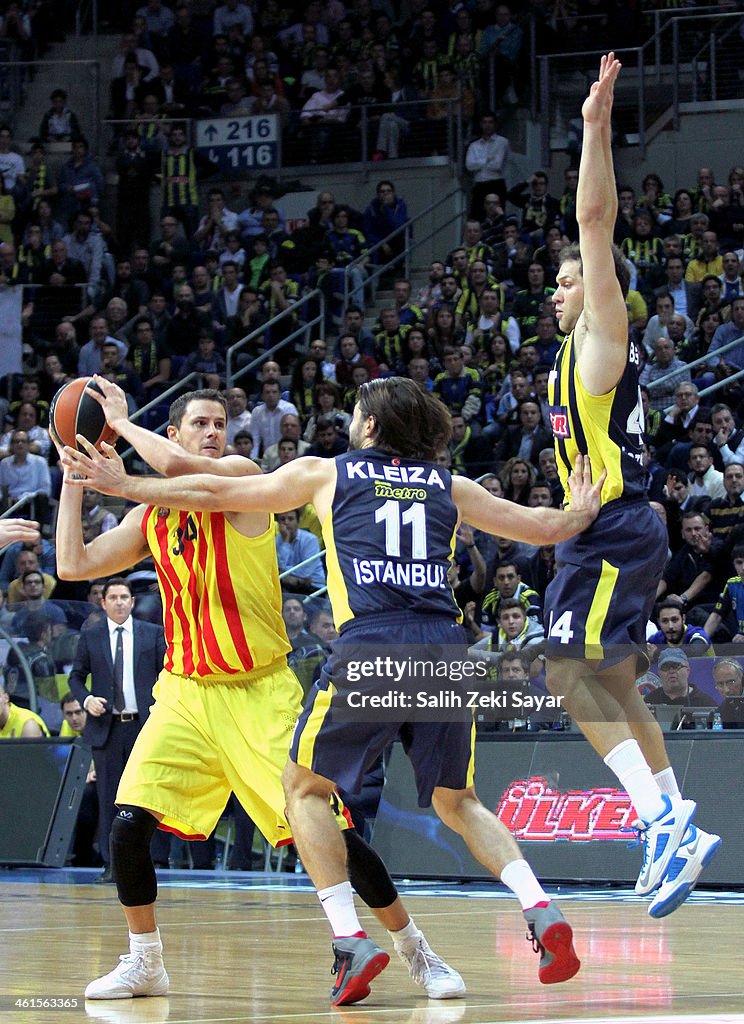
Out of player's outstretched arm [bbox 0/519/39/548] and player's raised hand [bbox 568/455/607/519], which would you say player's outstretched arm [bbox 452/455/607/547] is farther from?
player's outstretched arm [bbox 0/519/39/548]

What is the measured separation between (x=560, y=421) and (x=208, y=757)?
71.3 inches

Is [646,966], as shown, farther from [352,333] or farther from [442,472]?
[352,333]

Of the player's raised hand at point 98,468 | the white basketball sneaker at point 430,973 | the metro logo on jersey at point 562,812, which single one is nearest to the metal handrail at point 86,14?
the metro logo on jersey at point 562,812

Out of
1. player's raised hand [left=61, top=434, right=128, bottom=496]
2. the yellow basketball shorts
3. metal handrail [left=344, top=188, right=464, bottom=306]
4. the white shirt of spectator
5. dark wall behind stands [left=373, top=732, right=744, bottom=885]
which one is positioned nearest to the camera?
player's raised hand [left=61, top=434, right=128, bottom=496]

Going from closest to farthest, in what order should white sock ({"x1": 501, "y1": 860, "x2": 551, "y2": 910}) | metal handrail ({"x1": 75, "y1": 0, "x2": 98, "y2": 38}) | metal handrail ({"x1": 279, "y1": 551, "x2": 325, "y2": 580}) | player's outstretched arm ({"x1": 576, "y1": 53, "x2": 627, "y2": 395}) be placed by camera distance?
white sock ({"x1": 501, "y1": 860, "x2": 551, "y2": 910}), player's outstretched arm ({"x1": 576, "y1": 53, "x2": 627, "y2": 395}), metal handrail ({"x1": 279, "y1": 551, "x2": 325, "y2": 580}), metal handrail ({"x1": 75, "y1": 0, "x2": 98, "y2": 38})

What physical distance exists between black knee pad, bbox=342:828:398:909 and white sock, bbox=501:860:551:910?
559mm

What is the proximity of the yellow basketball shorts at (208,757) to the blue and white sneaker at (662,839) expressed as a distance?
1.30 metres

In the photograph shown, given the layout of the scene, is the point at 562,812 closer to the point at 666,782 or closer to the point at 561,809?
the point at 561,809

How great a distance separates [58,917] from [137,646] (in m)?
3.45

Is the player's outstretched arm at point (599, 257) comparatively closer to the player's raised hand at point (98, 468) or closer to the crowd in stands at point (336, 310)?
the player's raised hand at point (98, 468)

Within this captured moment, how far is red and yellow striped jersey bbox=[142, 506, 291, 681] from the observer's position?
636 cm

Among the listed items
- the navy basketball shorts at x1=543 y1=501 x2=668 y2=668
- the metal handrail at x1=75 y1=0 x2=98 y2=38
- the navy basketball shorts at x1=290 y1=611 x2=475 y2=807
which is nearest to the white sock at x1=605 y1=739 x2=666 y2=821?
the navy basketball shorts at x1=543 y1=501 x2=668 y2=668

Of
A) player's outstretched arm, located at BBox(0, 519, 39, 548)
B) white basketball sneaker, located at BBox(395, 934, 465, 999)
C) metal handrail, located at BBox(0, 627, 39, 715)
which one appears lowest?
metal handrail, located at BBox(0, 627, 39, 715)

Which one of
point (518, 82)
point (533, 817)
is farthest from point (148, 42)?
point (533, 817)
